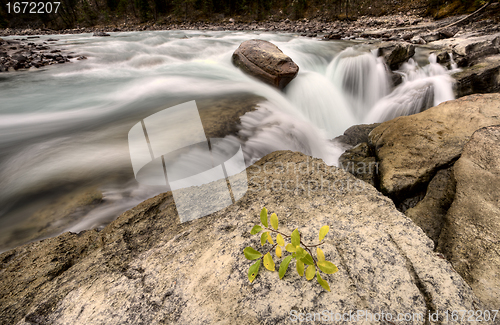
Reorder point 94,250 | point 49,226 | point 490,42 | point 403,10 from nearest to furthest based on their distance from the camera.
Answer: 1. point 94,250
2. point 49,226
3. point 490,42
4. point 403,10

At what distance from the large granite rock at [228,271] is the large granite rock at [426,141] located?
36.4 inches

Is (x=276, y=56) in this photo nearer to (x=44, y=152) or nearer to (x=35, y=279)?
(x=44, y=152)

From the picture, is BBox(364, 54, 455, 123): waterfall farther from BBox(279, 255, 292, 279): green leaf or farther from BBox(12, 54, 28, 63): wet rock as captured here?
BBox(12, 54, 28, 63): wet rock

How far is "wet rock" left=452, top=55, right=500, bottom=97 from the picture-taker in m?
5.20

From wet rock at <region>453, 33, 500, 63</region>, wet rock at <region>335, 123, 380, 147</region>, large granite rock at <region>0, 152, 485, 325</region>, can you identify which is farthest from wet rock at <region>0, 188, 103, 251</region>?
wet rock at <region>453, 33, 500, 63</region>

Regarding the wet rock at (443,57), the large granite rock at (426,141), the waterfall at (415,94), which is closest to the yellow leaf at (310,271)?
the large granite rock at (426,141)

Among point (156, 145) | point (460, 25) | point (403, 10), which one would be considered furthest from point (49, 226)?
point (403, 10)

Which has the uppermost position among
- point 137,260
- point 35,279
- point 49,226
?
point 137,260

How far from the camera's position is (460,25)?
11602mm

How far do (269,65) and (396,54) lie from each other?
4243 millimetres

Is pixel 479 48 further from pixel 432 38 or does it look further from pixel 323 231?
pixel 323 231

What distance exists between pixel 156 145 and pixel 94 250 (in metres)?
1.47

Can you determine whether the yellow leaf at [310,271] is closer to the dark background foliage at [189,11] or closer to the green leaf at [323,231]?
the green leaf at [323,231]

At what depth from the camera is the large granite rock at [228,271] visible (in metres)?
1.10
